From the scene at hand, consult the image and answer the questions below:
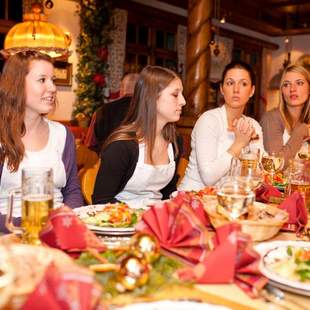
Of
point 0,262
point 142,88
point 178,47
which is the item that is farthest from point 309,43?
point 0,262

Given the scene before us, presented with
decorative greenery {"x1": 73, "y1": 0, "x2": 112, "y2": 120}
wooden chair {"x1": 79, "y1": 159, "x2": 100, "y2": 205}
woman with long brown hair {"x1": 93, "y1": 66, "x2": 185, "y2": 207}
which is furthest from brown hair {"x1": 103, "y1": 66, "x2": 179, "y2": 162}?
decorative greenery {"x1": 73, "y1": 0, "x2": 112, "y2": 120}

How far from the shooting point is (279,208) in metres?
1.50

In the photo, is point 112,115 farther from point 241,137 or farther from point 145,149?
point 145,149

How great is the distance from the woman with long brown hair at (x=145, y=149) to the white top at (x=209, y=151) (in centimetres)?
21

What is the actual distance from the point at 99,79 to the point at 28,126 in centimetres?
465

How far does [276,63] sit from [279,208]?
35.9 feet

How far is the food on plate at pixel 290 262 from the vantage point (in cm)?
98

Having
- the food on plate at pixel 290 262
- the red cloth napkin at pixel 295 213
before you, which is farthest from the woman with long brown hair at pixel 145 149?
the food on plate at pixel 290 262

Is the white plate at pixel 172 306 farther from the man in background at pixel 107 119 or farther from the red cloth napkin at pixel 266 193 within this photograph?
the man in background at pixel 107 119

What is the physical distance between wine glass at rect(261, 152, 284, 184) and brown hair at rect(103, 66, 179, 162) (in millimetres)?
549

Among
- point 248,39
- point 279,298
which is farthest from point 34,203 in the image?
point 248,39

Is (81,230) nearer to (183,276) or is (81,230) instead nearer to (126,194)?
(183,276)

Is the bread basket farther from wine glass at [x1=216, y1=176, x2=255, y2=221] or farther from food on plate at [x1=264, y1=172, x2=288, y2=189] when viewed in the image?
food on plate at [x1=264, y1=172, x2=288, y2=189]

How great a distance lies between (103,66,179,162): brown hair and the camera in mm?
2235
